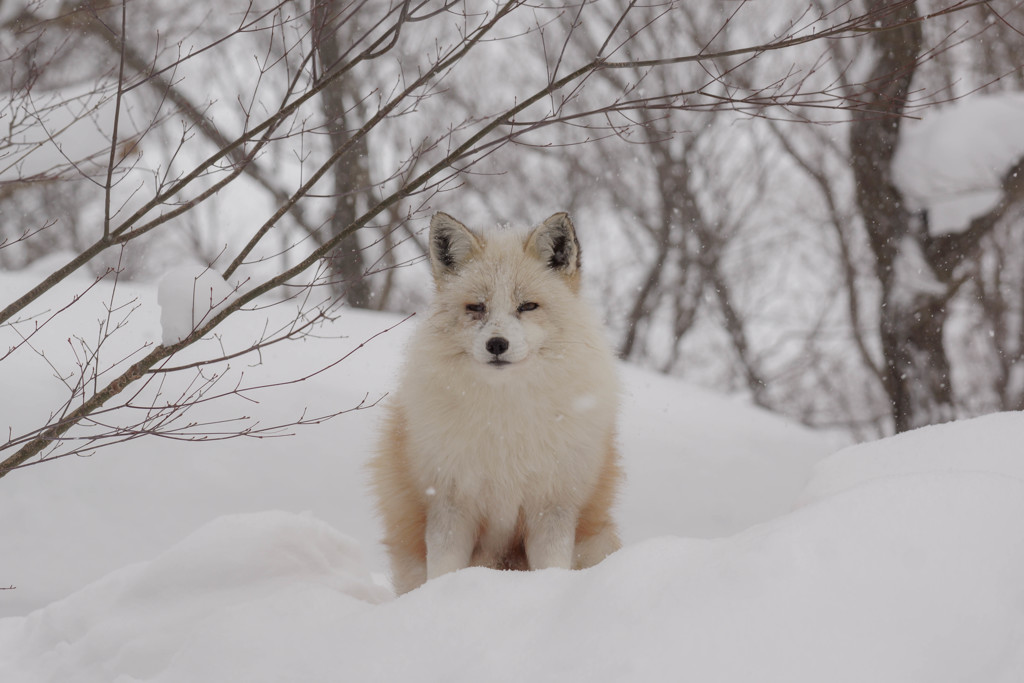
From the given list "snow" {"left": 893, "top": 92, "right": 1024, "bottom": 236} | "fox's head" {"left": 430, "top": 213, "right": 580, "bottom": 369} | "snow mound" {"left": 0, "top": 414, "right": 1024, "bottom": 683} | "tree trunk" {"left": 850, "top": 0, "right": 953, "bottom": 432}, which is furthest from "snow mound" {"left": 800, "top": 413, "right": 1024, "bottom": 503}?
"tree trunk" {"left": 850, "top": 0, "right": 953, "bottom": 432}

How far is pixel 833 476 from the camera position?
11.9ft

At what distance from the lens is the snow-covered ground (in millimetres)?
2332

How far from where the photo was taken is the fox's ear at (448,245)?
13.0 feet

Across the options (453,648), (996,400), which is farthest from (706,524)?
(996,400)

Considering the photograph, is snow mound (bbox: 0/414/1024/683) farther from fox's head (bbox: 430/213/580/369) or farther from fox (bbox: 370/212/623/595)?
fox's head (bbox: 430/213/580/369)

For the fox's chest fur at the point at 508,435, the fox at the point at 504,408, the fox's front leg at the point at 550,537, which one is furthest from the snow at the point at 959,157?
A: the fox's front leg at the point at 550,537

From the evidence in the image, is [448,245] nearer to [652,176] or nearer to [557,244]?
[557,244]

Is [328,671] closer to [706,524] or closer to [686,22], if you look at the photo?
[706,524]

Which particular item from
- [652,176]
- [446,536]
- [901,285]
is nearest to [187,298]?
[446,536]

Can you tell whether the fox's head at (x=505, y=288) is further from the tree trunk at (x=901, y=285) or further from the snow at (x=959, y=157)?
the tree trunk at (x=901, y=285)

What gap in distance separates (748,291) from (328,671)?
1410cm

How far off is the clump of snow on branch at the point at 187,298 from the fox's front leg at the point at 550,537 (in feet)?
5.96

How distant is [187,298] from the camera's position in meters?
3.22

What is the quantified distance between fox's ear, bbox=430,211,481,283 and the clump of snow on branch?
1.09m
